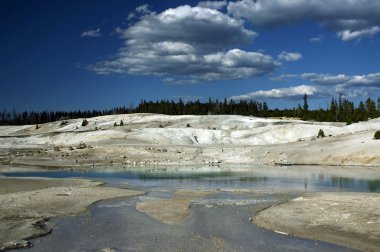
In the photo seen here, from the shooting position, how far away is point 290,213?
66.8 feet

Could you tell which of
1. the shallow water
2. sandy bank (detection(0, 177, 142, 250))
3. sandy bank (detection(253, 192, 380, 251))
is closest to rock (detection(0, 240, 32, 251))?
sandy bank (detection(0, 177, 142, 250))

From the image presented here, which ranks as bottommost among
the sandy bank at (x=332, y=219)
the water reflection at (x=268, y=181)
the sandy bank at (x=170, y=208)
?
the water reflection at (x=268, y=181)

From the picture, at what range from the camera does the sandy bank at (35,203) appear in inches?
639

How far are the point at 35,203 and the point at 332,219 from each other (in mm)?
14617

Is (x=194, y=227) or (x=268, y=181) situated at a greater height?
(x=194, y=227)

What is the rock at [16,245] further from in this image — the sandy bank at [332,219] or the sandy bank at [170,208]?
the sandy bank at [332,219]

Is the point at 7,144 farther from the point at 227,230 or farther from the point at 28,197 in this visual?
the point at 227,230

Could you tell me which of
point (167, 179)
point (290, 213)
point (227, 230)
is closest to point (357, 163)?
point (167, 179)

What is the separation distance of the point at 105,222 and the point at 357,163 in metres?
39.4

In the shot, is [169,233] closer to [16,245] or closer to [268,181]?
[16,245]

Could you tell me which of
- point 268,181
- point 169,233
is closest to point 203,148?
point 268,181

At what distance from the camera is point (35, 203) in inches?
895

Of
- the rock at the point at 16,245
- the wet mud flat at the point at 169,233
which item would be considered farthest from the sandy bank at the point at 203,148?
the rock at the point at 16,245

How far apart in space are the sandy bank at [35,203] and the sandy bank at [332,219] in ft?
29.9
